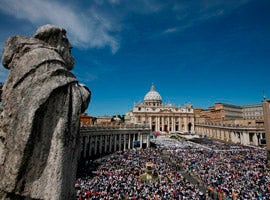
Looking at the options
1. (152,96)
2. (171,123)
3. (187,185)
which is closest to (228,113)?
(171,123)

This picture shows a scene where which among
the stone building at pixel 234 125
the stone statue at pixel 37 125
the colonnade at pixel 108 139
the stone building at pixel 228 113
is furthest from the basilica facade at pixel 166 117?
the stone statue at pixel 37 125

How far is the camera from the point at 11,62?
3043mm

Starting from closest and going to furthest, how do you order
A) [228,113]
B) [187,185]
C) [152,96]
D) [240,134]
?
[187,185] < [240,134] < [228,113] < [152,96]

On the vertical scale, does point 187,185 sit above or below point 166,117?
below

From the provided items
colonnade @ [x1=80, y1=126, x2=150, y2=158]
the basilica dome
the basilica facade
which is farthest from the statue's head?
the basilica dome

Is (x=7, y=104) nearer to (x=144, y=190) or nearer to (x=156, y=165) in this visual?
(x=144, y=190)

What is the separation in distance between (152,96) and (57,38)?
375 feet

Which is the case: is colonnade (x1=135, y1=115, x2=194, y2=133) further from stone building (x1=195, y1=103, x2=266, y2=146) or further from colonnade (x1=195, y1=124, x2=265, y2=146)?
colonnade (x1=195, y1=124, x2=265, y2=146)

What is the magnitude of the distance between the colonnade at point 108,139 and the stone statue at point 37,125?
2984cm

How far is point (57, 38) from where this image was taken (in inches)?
134

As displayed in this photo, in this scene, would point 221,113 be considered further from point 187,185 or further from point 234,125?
point 187,185

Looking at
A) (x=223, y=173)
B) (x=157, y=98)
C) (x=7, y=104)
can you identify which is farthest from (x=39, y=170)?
(x=157, y=98)

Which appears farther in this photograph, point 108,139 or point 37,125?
point 108,139

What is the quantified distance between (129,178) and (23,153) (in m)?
16.5
